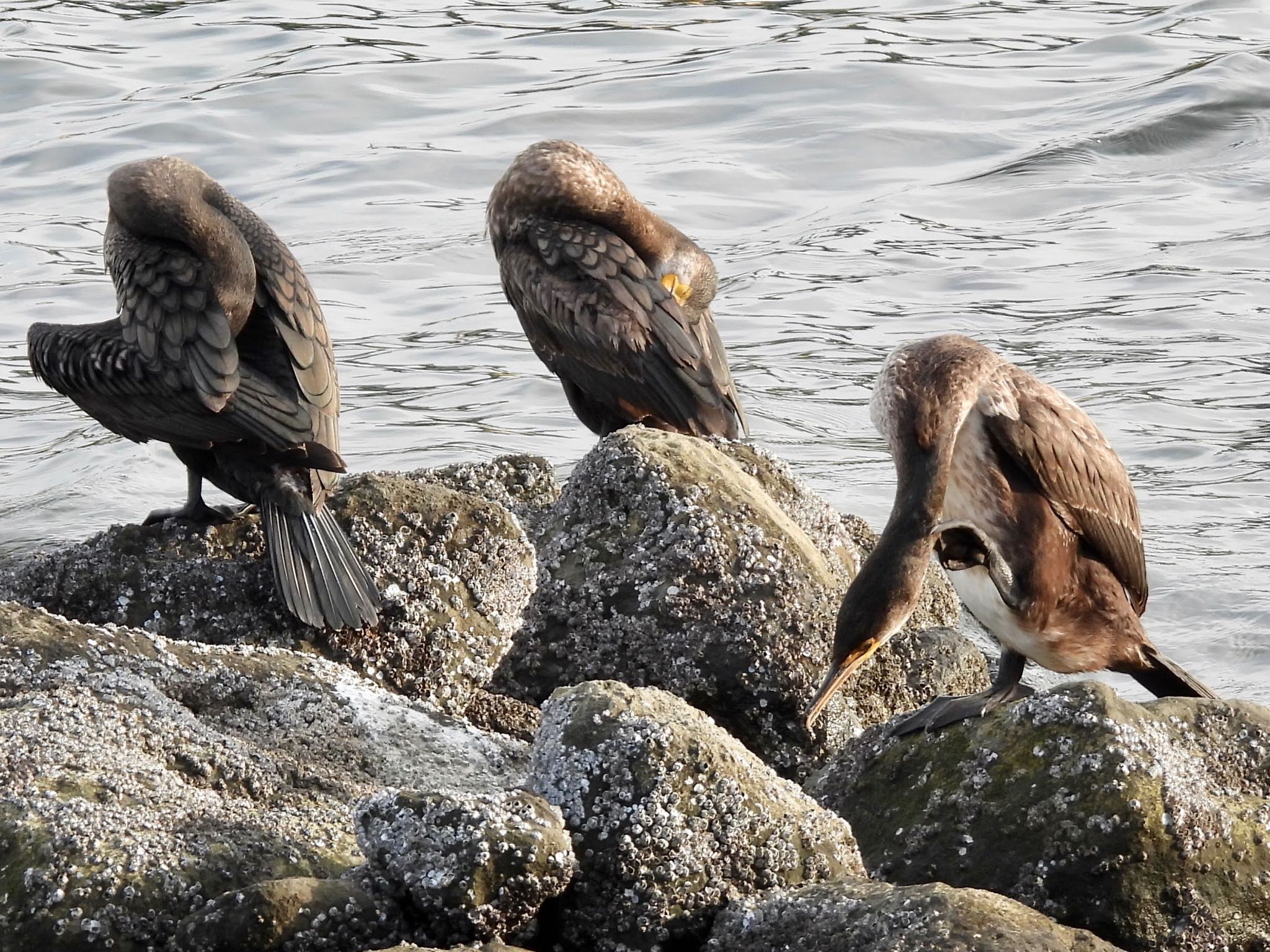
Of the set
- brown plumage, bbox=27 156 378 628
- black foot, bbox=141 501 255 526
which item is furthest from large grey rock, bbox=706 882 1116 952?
black foot, bbox=141 501 255 526

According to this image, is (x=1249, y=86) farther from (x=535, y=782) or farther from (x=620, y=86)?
(x=535, y=782)

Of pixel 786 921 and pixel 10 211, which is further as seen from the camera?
pixel 10 211

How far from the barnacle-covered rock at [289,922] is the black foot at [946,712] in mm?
1411

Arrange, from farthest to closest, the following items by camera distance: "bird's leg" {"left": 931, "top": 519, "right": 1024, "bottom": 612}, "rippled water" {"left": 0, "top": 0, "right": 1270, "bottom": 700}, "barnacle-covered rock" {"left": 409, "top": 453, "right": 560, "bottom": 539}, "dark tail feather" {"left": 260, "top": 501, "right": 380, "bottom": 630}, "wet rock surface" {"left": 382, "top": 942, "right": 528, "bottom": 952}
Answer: "rippled water" {"left": 0, "top": 0, "right": 1270, "bottom": 700} < "barnacle-covered rock" {"left": 409, "top": 453, "right": 560, "bottom": 539} < "dark tail feather" {"left": 260, "top": 501, "right": 380, "bottom": 630} < "bird's leg" {"left": 931, "top": 519, "right": 1024, "bottom": 612} < "wet rock surface" {"left": 382, "top": 942, "right": 528, "bottom": 952}

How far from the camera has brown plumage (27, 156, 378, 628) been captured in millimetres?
4887

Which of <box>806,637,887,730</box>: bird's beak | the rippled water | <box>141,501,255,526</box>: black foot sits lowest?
the rippled water

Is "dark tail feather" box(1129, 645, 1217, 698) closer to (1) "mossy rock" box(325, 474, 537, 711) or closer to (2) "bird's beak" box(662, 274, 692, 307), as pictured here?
(1) "mossy rock" box(325, 474, 537, 711)

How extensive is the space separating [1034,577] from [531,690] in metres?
1.34

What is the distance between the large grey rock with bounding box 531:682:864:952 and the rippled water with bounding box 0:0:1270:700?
432cm

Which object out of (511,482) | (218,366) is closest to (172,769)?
(218,366)

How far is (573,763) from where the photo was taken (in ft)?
10.5

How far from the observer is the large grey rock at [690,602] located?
4578 millimetres

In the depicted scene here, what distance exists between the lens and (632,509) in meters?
4.76

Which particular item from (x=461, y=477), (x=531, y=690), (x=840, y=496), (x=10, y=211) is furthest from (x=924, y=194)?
(x=531, y=690)
